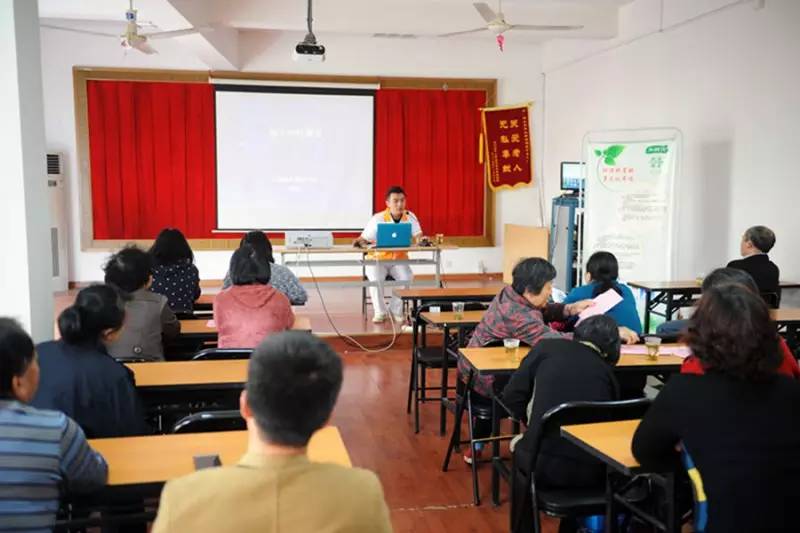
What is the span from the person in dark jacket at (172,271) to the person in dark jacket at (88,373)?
7.00ft

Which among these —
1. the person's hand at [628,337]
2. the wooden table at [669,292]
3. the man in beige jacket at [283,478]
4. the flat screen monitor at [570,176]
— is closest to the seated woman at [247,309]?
the person's hand at [628,337]

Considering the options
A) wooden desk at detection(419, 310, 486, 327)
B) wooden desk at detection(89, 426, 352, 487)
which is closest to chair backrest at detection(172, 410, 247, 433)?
wooden desk at detection(89, 426, 352, 487)

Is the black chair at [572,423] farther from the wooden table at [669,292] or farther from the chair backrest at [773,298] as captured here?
the wooden table at [669,292]

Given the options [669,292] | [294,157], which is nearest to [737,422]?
[669,292]

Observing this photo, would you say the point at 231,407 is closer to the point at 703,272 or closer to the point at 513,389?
the point at 513,389

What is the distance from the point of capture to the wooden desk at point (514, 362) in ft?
9.75

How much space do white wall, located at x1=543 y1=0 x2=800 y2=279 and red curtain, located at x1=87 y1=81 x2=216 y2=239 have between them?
5121 millimetres

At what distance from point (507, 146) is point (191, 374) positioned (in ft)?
25.7

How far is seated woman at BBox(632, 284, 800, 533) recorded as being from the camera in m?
1.67

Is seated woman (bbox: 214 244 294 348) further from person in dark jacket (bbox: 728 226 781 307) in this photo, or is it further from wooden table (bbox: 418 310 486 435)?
person in dark jacket (bbox: 728 226 781 307)

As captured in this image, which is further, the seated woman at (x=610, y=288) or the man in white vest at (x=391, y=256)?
the man in white vest at (x=391, y=256)

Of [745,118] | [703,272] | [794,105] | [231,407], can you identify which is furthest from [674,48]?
[231,407]

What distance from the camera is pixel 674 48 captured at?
7.08 metres

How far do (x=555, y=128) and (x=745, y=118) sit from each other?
372 cm
